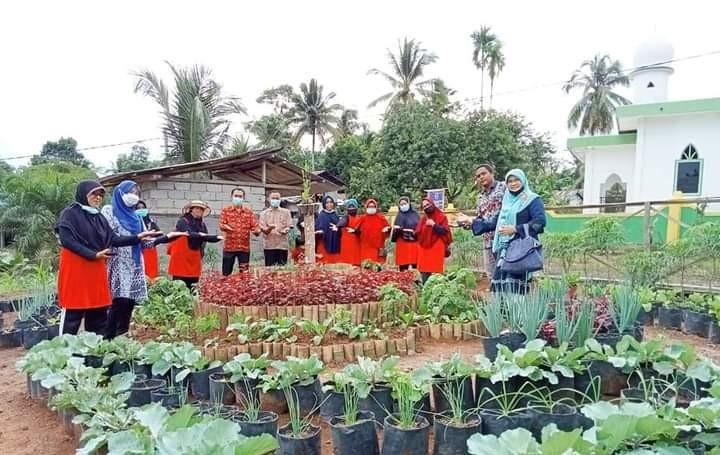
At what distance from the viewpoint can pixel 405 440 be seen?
1.92 metres

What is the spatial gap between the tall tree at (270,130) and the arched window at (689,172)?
17029 mm

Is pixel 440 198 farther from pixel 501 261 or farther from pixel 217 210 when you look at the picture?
pixel 501 261

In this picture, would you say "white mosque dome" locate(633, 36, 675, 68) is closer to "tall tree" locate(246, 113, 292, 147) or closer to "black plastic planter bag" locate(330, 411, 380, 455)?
"tall tree" locate(246, 113, 292, 147)

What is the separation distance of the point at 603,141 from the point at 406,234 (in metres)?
13.1

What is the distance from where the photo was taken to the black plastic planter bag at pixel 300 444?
194 cm

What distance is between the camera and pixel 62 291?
3414 mm

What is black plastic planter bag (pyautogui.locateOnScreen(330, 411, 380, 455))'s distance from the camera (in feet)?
6.45

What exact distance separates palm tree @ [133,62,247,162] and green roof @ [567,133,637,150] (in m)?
12.2

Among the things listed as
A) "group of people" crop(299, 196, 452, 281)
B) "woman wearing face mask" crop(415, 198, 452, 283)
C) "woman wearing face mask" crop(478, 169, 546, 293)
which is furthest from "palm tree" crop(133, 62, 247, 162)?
"woman wearing face mask" crop(478, 169, 546, 293)

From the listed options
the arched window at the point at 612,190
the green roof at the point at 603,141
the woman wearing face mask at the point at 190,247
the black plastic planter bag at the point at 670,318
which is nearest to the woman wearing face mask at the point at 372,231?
the woman wearing face mask at the point at 190,247

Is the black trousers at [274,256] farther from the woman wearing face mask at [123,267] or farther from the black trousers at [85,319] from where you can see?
the black trousers at [85,319]

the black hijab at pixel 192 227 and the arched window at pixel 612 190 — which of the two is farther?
the arched window at pixel 612 190

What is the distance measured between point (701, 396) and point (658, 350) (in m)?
0.25

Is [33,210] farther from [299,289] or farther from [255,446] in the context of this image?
[255,446]
